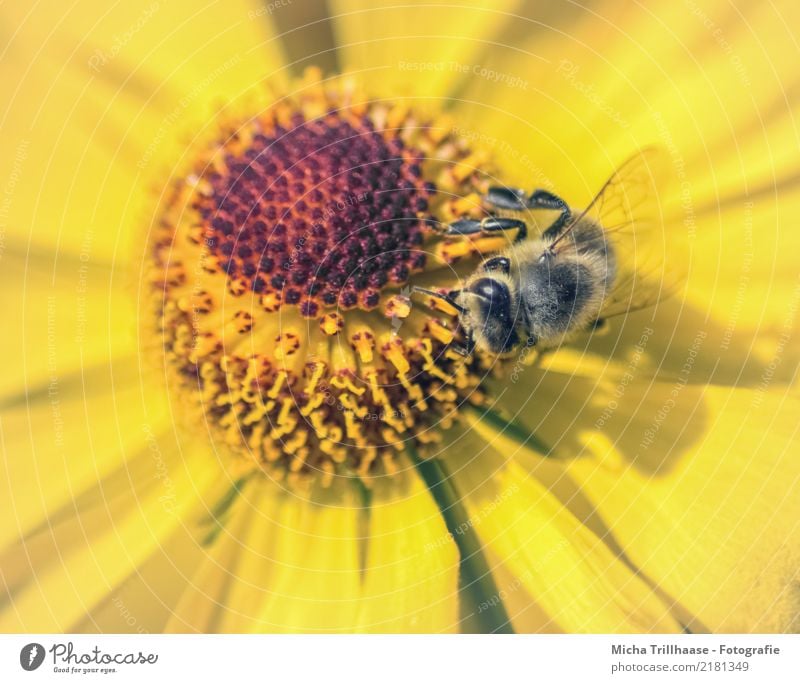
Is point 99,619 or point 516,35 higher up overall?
point 516,35

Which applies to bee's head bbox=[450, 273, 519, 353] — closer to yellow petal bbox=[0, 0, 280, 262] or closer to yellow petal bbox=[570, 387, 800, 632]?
yellow petal bbox=[570, 387, 800, 632]

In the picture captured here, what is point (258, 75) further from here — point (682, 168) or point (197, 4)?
point (682, 168)

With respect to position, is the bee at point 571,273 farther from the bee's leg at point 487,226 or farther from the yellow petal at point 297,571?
the yellow petal at point 297,571

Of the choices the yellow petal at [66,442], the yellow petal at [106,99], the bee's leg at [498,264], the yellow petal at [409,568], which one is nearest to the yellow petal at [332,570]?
the yellow petal at [409,568]

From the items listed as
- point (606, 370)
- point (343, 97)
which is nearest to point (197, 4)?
point (343, 97)

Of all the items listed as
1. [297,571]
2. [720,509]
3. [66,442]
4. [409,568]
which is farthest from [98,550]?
[720,509]

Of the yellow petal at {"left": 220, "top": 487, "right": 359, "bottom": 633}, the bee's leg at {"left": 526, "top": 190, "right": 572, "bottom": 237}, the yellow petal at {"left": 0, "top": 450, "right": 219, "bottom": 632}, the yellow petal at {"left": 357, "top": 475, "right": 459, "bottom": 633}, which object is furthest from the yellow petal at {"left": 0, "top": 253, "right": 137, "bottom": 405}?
the bee's leg at {"left": 526, "top": 190, "right": 572, "bottom": 237}
